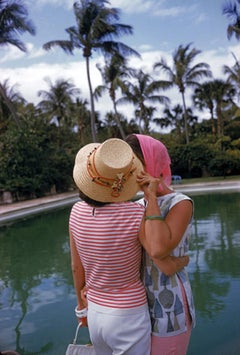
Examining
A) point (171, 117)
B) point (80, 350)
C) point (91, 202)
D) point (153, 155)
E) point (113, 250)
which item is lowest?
point (80, 350)

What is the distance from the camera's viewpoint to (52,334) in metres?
3.08

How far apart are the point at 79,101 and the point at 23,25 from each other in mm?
12727

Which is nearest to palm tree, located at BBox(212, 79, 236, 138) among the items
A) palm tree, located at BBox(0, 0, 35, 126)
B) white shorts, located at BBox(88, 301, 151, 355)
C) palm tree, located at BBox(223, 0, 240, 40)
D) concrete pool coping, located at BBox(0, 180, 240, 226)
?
palm tree, located at BBox(223, 0, 240, 40)

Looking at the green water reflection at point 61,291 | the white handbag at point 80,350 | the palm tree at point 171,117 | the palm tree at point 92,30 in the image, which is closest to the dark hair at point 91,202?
the white handbag at point 80,350

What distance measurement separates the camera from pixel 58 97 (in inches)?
1083

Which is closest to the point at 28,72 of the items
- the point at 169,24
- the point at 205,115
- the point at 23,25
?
the point at 23,25

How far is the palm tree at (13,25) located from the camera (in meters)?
16.6

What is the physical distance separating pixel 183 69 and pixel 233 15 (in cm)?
763

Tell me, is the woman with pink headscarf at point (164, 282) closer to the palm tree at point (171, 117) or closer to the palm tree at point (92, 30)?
the palm tree at point (92, 30)

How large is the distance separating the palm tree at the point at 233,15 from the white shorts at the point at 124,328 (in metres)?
20.4

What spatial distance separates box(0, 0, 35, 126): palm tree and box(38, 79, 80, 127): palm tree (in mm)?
9766

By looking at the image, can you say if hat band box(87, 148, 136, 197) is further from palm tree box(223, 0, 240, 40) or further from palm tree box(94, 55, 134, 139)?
palm tree box(94, 55, 134, 139)

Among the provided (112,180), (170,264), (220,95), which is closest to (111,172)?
(112,180)

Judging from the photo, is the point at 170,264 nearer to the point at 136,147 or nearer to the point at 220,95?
the point at 136,147
